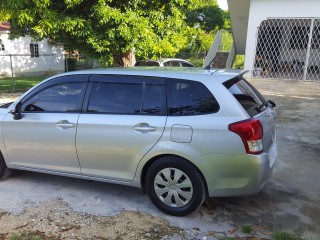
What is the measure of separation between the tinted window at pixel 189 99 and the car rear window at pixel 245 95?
25cm

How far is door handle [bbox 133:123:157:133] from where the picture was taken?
3.76 meters

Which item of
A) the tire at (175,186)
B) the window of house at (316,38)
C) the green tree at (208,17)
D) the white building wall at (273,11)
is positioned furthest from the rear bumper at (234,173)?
the green tree at (208,17)

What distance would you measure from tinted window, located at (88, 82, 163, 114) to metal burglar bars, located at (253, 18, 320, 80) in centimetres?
977

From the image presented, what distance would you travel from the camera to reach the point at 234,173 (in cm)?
354

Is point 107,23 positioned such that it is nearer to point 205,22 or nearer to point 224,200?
point 224,200

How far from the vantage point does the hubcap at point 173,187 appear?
147 inches

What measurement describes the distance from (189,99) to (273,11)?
997cm

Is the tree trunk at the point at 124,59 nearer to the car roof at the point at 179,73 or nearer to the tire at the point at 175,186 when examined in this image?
the car roof at the point at 179,73

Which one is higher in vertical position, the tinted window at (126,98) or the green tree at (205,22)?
the green tree at (205,22)

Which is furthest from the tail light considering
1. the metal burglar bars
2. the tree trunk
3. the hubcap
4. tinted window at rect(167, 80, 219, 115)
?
the metal burglar bars

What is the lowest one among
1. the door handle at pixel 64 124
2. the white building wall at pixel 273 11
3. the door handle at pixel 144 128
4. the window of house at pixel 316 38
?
the door handle at pixel 64 124

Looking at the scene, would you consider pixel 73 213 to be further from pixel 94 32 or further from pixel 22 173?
pixel 94 32

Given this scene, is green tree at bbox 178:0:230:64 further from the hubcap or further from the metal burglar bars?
the hubcap

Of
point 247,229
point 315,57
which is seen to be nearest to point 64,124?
point 247,229
